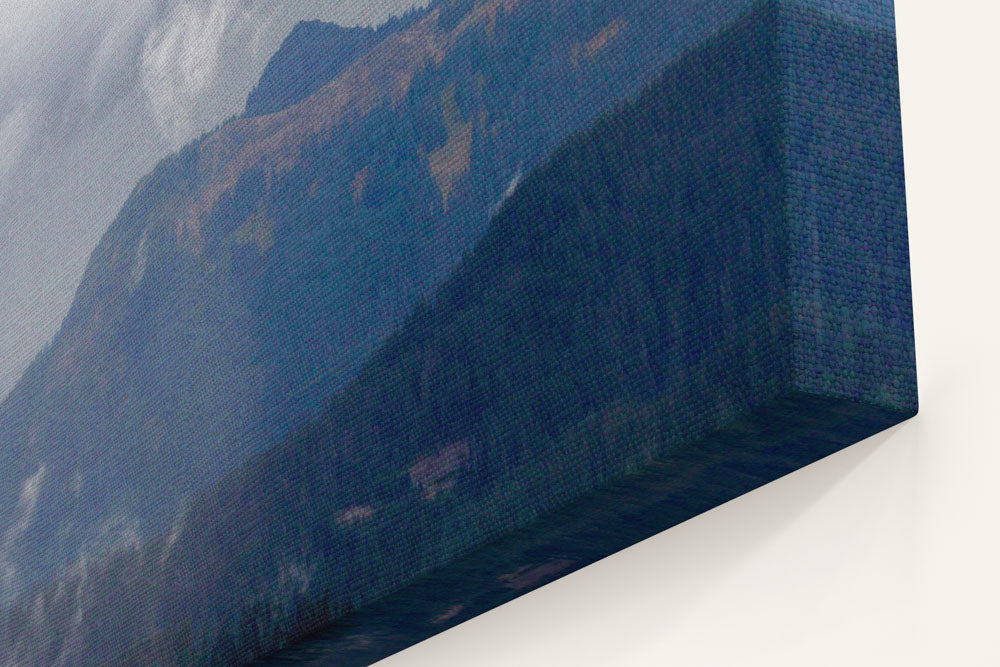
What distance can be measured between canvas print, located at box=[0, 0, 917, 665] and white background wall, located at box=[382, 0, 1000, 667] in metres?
0.06

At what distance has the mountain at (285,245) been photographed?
10.4ft

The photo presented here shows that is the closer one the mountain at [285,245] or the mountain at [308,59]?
the mountain at [285,245]

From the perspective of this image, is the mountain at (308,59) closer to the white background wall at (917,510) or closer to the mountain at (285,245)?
the mountain at (285,245)

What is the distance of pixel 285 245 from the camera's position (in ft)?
12.3

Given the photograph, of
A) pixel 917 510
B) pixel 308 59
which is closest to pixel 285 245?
pixel 308 59

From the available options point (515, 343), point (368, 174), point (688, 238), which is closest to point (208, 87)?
point (368, 174)

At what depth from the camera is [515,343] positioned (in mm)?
3066

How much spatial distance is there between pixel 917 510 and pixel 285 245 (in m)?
2.05

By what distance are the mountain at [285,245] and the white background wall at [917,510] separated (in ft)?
1.87

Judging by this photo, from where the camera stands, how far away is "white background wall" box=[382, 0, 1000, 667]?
2445 millimetres

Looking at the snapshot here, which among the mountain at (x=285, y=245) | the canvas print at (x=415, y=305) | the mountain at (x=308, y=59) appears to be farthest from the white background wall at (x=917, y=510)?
the mountain at (x=308, y=59)

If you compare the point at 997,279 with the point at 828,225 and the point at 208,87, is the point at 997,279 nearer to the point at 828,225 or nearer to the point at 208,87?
the point at 828,225

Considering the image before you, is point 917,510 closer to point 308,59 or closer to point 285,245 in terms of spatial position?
point 285,245

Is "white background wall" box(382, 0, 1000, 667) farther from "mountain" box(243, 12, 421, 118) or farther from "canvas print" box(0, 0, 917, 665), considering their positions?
"mountain" box(243, 12, 421, 118)
